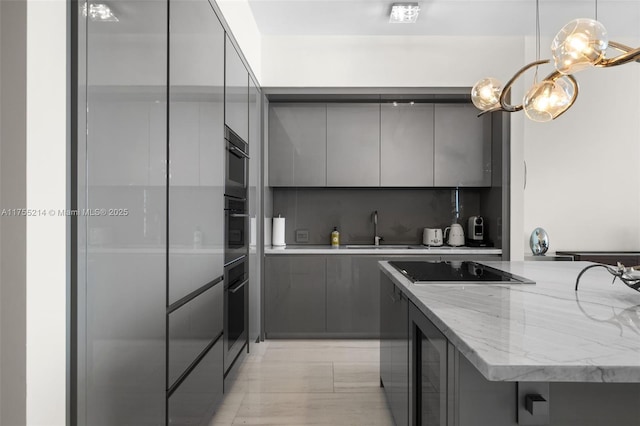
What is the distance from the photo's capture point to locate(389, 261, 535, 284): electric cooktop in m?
1.77

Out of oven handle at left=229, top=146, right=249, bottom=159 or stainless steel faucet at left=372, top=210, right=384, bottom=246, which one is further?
stainless steel faucet at left=372, top=210, right=384, bottom=246

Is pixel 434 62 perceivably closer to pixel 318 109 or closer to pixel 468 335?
pixel 318 109

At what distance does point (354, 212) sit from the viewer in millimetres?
4301

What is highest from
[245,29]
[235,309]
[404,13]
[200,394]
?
[404,13]

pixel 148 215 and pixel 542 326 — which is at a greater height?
pixel 148 215

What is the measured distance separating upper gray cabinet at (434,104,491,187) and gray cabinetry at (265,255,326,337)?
1455 millimetres

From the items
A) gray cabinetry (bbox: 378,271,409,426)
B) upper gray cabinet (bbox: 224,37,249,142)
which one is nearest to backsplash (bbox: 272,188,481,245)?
upper gray cabinet (bbox: 224,37,249,142)

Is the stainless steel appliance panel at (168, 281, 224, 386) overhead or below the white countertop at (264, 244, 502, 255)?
below

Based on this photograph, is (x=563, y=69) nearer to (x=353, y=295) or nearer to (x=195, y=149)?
(x=195, y=149)

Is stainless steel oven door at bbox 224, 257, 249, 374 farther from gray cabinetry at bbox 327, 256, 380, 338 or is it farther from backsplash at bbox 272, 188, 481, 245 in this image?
backsplash at bbox 272, 188, 481, 245

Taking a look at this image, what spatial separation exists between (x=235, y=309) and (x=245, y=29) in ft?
6.57

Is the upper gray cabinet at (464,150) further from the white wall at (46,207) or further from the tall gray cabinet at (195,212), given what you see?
the white wall at (46,207)

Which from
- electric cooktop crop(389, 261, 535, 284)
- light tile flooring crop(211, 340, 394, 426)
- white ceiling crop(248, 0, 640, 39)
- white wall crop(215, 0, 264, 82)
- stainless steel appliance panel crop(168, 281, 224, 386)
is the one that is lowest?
light tile flooring crop(211, 340, 394, 426)

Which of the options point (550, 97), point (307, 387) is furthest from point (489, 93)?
point (307, 387)
